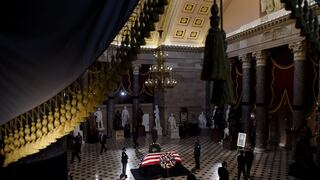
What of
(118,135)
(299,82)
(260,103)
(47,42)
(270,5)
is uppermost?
(270,5)

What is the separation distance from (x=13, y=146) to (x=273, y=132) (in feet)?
55.7

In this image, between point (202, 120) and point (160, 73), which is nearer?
point (160, 73)

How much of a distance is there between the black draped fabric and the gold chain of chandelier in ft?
0.80

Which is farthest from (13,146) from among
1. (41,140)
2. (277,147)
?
(277,147)

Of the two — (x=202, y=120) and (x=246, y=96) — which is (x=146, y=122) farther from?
(x=246, y=96)

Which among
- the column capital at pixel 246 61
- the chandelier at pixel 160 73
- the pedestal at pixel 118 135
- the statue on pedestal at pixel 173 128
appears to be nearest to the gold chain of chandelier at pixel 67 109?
the chandelier at pixel 160 73

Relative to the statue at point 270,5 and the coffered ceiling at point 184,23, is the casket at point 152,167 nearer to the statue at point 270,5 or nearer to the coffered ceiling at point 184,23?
the statue at point 270,5

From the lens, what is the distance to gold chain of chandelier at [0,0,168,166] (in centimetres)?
287

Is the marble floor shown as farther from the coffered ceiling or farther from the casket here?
the coffered ceiling

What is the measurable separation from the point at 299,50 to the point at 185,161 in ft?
22.5

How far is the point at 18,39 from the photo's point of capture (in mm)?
2488

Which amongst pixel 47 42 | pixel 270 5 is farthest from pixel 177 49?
pixel 47 42

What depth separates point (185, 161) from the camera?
1395cm

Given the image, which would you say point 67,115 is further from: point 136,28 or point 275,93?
point 275,93
